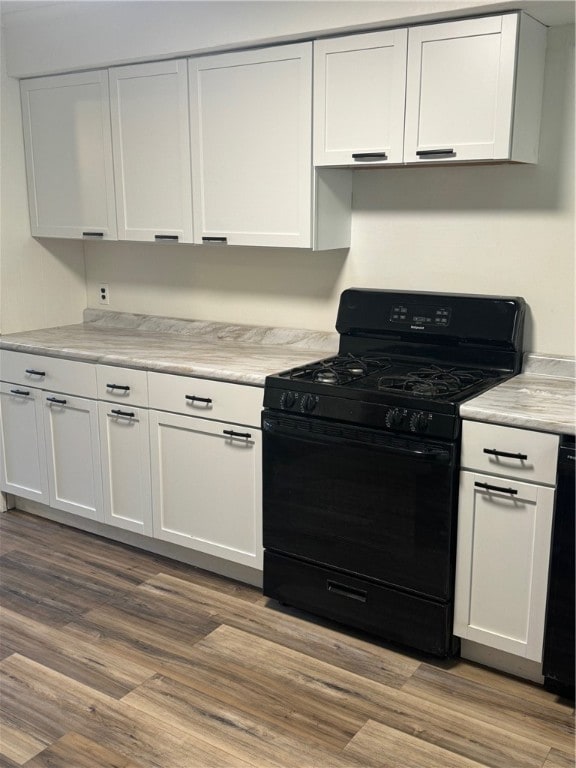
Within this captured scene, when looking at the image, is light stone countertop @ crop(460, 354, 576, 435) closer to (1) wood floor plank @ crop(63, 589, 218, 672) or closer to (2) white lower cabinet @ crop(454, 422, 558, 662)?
(2) white lower cabinet @ crop(454, 422, 558, 662)

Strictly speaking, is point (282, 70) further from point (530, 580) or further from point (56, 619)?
point (56, 619)

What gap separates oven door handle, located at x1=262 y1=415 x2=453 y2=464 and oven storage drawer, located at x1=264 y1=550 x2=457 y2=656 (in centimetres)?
49

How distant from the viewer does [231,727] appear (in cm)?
225

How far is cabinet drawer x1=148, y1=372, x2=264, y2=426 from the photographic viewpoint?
282 centimetres

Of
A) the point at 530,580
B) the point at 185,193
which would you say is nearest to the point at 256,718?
the point at 530,580

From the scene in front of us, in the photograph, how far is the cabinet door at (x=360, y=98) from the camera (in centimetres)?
264

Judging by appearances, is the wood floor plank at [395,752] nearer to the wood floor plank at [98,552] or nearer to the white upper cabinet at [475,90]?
the wood floor plank at [98,552]

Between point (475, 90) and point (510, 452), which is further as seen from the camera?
point (475, 90)

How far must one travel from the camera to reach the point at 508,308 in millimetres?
2732

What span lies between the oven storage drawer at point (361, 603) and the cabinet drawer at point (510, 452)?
20.2 inches

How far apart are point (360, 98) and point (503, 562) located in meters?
1.70

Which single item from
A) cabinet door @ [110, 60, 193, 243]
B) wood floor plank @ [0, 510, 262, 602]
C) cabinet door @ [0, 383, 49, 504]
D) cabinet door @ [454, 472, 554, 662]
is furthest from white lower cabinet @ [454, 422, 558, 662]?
cabinet door @ [0, 383, 49, 504]

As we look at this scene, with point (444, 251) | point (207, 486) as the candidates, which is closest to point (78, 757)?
point (207, 486)

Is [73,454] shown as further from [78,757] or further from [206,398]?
[78,757]
